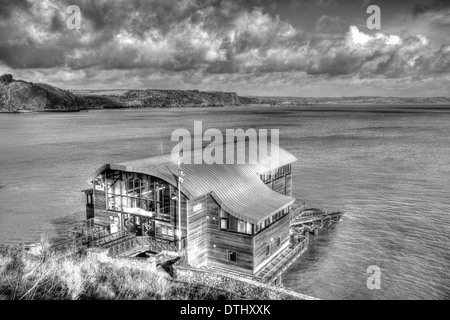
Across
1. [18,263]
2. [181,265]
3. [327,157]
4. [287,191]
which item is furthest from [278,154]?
[327,157]

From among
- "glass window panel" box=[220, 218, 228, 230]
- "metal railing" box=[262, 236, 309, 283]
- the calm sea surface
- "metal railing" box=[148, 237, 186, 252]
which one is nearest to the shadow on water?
the calm sea surface

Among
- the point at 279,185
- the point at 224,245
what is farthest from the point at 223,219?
the point at 279,185

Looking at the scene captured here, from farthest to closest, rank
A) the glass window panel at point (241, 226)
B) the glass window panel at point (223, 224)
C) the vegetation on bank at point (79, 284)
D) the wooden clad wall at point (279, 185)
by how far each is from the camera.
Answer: the wooden clad wall at point (279, 185) < the glass window panel at point (223, 224) < the glass window panel at point (241, 226) < the vegetation on bank at point (79, 284)

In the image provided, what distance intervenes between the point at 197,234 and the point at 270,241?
6946 millimetres

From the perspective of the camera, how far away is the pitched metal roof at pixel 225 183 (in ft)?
104

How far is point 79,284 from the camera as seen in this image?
57.1 feet

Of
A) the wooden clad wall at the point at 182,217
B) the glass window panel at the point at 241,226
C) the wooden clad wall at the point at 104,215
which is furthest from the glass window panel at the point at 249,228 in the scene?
the wooden clad wall at the point at 104,215

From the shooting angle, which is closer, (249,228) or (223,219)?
(249,228)

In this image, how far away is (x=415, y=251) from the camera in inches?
1604

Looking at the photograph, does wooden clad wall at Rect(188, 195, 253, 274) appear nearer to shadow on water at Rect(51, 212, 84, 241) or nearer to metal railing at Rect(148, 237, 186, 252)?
metal railing at Rect(148, 237, 186, 252)

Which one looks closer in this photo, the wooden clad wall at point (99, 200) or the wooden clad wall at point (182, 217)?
the wooden clad wall at point (182, 217)

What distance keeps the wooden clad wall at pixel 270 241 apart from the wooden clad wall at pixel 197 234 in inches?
175

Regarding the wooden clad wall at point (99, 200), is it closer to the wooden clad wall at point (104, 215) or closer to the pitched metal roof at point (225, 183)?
the wooden clad wall at point (104, 215)

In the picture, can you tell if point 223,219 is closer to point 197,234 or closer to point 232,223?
point 232,223
